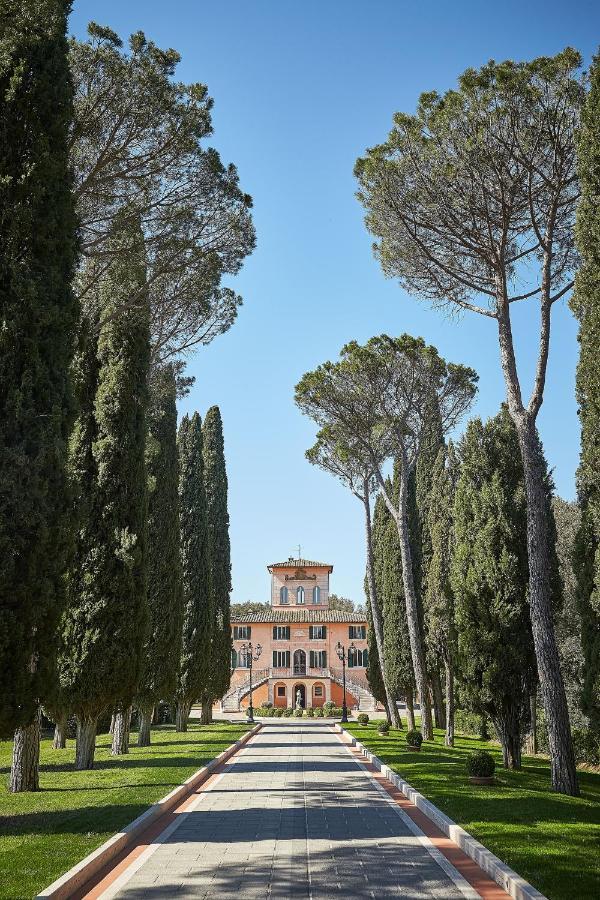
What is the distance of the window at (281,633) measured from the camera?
54.3m

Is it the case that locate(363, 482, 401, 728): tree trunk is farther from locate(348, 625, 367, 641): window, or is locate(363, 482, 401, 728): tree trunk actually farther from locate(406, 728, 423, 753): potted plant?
locate(348, 625, 367, 641): window

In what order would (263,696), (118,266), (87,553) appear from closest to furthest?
1. (118,266)
2. (87,553)
3. (263,696)

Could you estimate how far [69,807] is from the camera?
9547 mm

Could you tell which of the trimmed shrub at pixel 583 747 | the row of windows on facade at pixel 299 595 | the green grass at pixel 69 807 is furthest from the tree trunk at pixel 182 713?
the row of windows on facade at pixel 299 595

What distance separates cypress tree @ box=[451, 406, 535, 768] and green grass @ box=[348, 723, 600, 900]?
4.61ft

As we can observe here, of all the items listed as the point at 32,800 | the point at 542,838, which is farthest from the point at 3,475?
the point at 542,838

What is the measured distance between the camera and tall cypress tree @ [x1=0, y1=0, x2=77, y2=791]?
290 inches

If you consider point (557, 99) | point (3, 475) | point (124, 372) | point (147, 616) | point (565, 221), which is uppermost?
point (557, 99)

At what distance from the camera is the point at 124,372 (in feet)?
49.4

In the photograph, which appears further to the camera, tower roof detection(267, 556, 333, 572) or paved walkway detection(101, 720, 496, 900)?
tower roof detection(267, 556, 333, 572)

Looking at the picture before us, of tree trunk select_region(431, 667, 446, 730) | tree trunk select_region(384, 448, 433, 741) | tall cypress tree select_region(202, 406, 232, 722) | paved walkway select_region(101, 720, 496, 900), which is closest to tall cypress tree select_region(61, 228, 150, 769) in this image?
paved walkway select_region(101, 720, 496, 900)

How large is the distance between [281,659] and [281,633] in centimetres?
186

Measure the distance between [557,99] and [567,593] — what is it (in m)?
18.3

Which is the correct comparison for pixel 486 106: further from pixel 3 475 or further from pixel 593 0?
pixel 3 475
